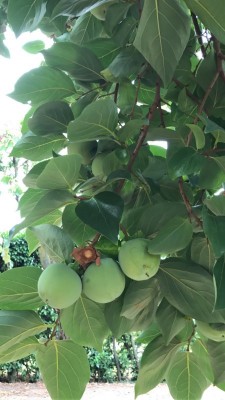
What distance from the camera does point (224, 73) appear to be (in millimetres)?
886

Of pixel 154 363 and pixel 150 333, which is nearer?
pixel 154 363

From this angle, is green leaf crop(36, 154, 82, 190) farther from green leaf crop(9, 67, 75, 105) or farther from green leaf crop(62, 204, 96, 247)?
green leaf crop(9, 67, 75, 105)

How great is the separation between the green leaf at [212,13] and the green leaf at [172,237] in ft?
0.91

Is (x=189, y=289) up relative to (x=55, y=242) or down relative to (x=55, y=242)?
down

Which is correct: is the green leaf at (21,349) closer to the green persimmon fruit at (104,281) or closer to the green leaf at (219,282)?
the green persimmon fruit at (104,281)

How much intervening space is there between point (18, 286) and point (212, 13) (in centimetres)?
53

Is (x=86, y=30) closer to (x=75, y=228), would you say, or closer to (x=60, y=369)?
(x=75, y=228)

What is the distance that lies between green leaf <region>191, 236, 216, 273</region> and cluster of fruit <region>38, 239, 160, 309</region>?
0.11m

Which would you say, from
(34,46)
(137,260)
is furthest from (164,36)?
(34,46)

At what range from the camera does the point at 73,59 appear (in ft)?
3.02

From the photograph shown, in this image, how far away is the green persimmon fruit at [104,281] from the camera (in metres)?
0.71

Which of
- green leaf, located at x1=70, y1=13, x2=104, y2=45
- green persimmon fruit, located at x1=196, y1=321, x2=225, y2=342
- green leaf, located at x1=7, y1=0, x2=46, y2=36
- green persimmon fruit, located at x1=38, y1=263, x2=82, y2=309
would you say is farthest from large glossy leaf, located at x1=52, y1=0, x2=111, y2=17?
green persimmon fruit, located at x1=196, y1=321, x2=225, y2=342

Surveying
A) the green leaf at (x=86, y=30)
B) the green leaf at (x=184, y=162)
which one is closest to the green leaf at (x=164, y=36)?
the green leaf at (x=184, y=162)

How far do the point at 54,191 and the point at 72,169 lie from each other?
53 millimetres
